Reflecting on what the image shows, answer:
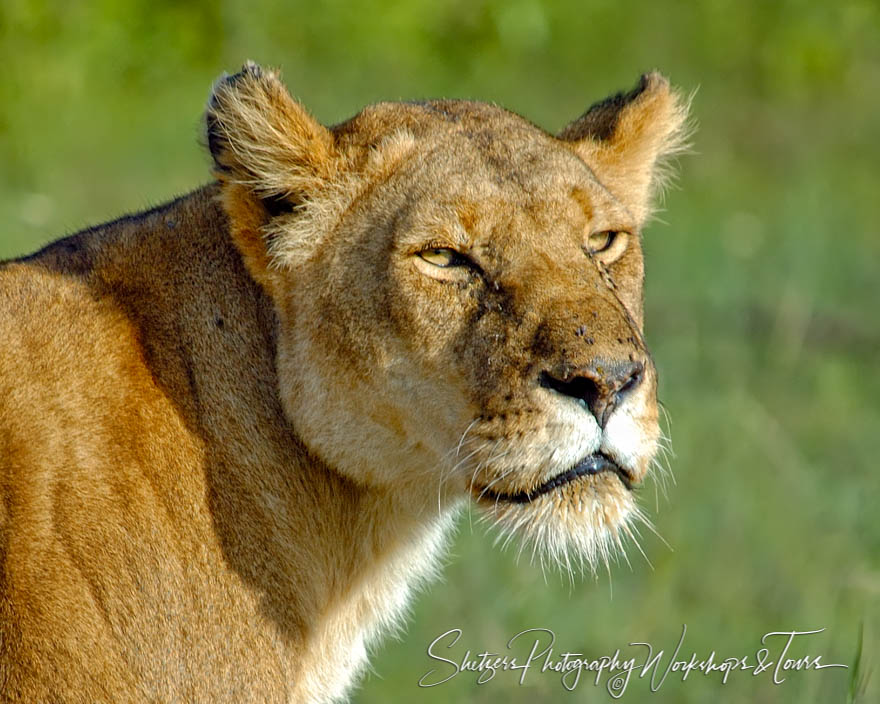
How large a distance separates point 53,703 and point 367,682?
332 centimetres

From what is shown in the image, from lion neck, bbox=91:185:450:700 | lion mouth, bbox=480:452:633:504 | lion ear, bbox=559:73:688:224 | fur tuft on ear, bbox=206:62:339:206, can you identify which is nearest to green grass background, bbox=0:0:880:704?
fur tuft on ear, bbox=206:62:339:206

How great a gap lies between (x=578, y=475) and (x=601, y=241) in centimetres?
82

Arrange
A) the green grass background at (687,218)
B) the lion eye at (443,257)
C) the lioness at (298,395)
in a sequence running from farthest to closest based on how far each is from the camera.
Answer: the green grass background at (687,218), the lion eye at (443,257), the lioness at (298,395)

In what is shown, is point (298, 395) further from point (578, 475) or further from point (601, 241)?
point (601, 241)

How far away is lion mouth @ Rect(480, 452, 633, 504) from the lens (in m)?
3.46

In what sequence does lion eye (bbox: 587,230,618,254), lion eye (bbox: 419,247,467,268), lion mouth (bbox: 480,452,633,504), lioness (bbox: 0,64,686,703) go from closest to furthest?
lioness (bbox: 0,64,686,703) → lion mouth (bbox: 480,452,633,504) → lion eye (bbox: 419,247,467,268) → lion eye (bbox: 587,230,618,254)

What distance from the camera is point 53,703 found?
317 centimetres

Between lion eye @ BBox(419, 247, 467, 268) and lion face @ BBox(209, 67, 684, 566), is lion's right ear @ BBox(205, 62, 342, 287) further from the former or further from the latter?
lion eye @ BBox(419, 247, 467, 268)

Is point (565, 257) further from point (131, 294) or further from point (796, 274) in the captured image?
point (796, 274)

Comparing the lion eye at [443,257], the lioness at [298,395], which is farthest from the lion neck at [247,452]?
the lion eye at [443,257]

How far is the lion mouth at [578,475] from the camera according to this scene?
346 centimetres

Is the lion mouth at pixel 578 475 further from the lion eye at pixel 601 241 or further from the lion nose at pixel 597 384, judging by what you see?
the lion eye at pixel 601 241

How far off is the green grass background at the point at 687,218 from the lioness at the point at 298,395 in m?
0.42

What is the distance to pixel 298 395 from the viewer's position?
12.2ft
